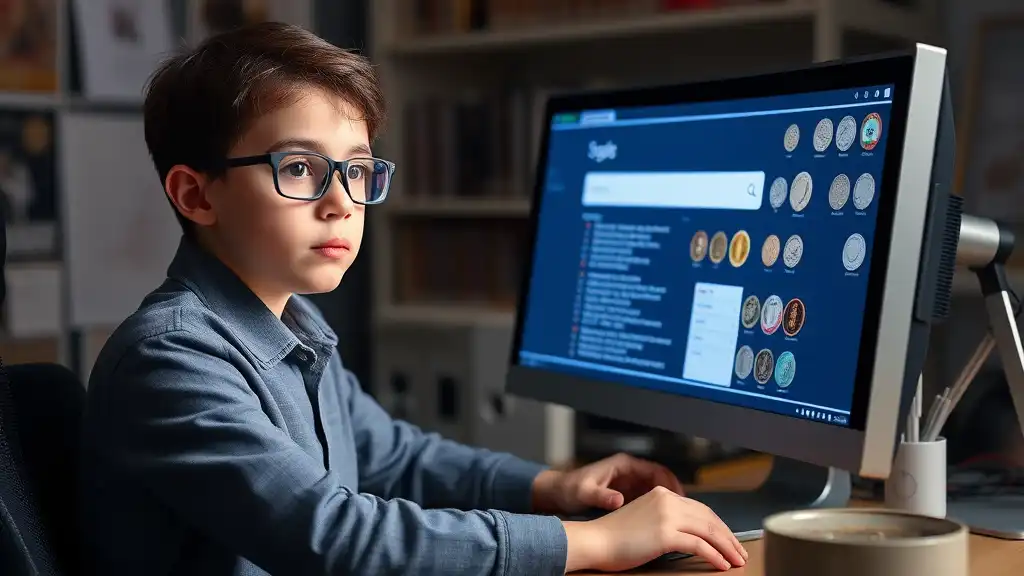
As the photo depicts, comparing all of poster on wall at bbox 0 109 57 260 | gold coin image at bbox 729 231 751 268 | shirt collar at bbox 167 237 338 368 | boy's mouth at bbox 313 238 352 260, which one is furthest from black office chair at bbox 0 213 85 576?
poster on wall at bbox 0 109 57 260

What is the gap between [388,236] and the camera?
9.08 ft

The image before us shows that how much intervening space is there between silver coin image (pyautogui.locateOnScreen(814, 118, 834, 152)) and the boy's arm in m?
0.43

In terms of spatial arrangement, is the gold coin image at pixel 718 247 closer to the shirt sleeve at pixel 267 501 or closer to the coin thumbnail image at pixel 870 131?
the coin thumbnail image at pixel 870 131

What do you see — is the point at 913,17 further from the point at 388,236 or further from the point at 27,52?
the point at 27,52

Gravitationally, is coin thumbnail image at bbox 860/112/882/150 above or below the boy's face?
above

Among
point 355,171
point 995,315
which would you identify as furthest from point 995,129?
point 355,171

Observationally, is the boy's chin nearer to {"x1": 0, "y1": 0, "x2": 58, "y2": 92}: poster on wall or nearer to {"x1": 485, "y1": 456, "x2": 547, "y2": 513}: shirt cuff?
{"x1": 485, "y1": 456, "x2": 547, "y2": 513}: shirt cuff

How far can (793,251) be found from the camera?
3.34ft

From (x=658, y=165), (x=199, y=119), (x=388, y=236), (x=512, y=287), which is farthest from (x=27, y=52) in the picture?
(x=658, y=165)

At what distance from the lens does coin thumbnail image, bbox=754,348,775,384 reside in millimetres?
1021

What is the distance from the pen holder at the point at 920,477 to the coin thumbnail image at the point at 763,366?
0.14 meters

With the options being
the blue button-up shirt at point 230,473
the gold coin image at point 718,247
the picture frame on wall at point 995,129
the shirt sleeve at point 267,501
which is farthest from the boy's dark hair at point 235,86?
the picture frame on wall at point 995,129

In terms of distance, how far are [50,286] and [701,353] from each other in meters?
1.82

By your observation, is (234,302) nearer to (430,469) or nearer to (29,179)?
(430,469)
